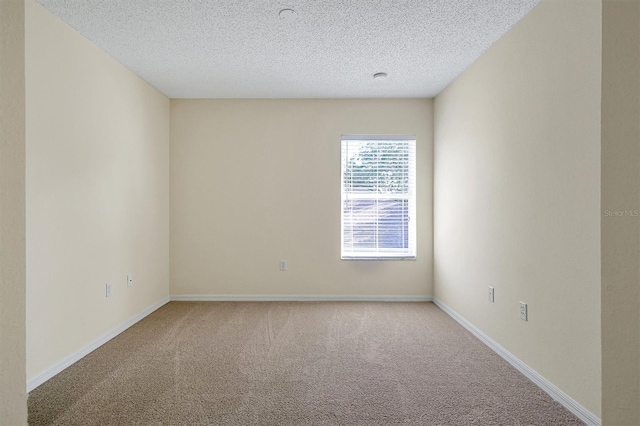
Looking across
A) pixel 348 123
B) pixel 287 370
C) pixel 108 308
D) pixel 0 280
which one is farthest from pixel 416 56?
pixel 108 308

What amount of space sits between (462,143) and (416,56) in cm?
97

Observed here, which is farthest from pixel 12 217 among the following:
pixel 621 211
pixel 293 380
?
pixel 293 380

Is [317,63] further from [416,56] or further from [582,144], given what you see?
[582,144]

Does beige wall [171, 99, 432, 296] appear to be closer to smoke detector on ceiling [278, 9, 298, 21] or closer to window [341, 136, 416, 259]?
window [341, 136, 416, 259]

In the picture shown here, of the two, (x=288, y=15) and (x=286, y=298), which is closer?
(x=288, y=15)

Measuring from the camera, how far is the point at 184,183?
4.48 meters

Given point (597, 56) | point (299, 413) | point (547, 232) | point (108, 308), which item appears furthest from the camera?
point (108, 308)

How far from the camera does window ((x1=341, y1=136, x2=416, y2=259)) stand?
4504mm

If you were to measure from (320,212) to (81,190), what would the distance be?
253 cm

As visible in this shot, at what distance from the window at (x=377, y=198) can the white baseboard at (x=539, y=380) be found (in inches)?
53.4

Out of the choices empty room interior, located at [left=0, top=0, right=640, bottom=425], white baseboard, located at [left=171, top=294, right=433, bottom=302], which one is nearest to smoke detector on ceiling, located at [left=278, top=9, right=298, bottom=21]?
empty room interior, located at [left=0, top=0, right=640, bottom=425]

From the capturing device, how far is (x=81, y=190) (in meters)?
2.81

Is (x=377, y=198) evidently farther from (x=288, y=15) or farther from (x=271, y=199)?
(x=288, y=15)

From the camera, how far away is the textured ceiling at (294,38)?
7.95 ft
